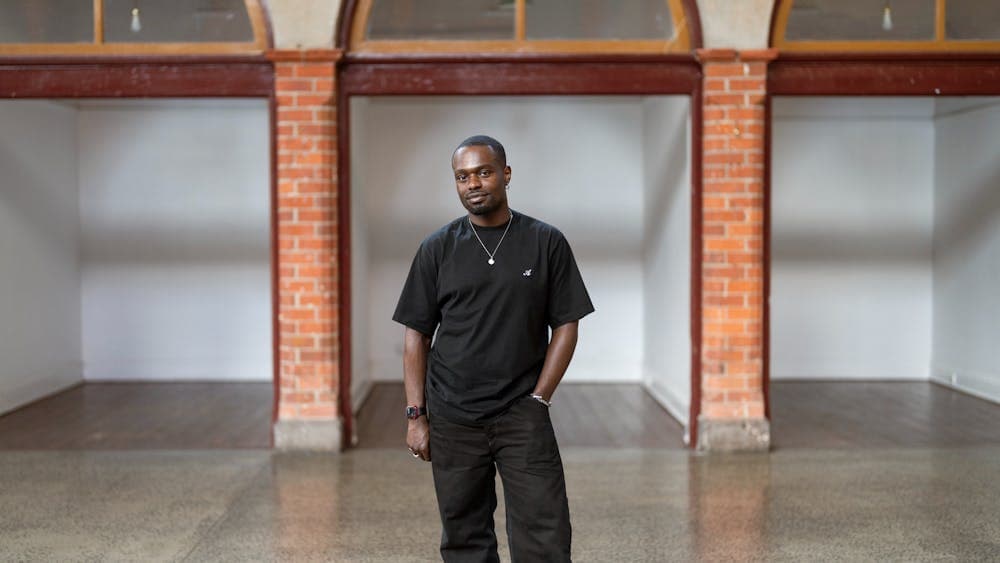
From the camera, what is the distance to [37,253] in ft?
25.2

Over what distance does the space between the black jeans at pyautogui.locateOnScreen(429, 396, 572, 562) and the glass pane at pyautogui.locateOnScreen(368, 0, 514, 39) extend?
3250mm

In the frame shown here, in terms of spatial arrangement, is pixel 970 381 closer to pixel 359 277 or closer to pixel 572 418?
pixel 572 418

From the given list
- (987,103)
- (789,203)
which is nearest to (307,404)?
(789,203)

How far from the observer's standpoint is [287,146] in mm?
5766

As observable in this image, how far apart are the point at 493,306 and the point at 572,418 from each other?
4114 millimetres

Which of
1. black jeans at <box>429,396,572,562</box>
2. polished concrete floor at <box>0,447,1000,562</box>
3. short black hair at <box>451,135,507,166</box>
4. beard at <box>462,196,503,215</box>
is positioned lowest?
polished concrete floor at <box>0,447,1000,562</box>

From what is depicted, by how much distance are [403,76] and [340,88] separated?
14.6 inches

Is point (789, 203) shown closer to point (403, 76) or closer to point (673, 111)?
point (673, 111)

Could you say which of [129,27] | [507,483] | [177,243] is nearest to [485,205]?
[507,483]

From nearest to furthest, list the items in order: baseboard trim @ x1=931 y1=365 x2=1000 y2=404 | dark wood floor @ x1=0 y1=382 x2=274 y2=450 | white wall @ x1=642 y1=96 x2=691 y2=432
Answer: dark wood floor @ x1=0 y1=382 x2=274 y2=450
white wall @ x1=642 y1=96 x2=691 y2=432
baseboard trim @ x1=931 y1=365 x2=1000 y2=404

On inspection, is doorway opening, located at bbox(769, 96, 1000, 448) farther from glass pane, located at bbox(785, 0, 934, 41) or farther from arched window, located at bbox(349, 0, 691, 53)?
arched window, located at bbox(349, 0, 691, 53)

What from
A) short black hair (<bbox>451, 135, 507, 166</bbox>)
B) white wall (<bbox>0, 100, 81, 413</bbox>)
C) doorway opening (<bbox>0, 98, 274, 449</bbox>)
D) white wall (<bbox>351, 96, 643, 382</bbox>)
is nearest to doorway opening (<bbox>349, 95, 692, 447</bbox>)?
white wall (<bbox>351, 96, 643, 382</bbox>)

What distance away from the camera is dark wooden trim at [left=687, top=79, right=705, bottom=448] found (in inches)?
230

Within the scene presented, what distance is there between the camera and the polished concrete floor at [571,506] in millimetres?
4129
